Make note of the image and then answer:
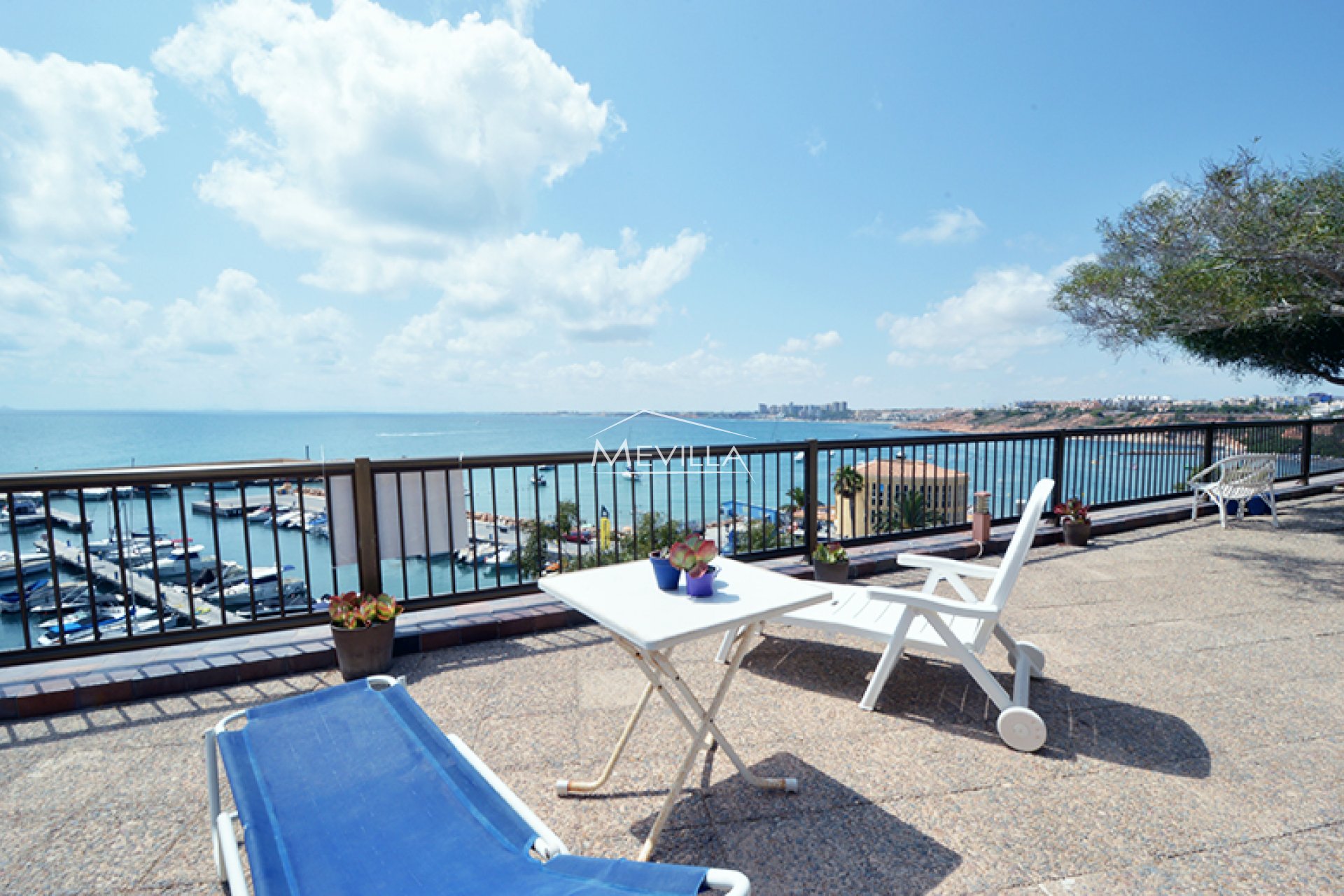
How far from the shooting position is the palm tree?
5.12 meters

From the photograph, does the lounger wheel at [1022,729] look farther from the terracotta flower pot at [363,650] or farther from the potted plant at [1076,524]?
the potted plant at [1076,524]

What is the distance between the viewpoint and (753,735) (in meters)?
2.40

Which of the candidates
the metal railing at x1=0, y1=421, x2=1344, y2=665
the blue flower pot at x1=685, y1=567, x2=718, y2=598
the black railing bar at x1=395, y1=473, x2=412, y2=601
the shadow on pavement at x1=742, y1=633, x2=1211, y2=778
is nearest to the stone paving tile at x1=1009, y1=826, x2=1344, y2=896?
the shadow on pavement at x1=742, y1=633, x2=1211, y2=778

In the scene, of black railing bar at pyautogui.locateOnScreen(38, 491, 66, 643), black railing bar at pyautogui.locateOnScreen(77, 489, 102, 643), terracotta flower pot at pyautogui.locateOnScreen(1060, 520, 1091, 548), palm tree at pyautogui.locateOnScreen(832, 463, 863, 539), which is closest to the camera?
black railing bar at pyautogui.locateOnScreen(38, 491, 66, 643)

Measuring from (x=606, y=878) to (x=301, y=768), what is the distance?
888mm

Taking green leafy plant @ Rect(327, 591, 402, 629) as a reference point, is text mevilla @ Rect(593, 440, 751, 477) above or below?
above

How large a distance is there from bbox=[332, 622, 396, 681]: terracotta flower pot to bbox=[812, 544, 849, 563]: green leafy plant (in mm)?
2874

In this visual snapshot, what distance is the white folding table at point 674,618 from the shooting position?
5.84 feet

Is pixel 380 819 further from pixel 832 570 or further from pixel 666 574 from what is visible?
pixel 832 570

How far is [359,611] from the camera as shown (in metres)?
3.08

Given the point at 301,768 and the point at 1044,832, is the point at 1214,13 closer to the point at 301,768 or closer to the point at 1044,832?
the point at 1044,832

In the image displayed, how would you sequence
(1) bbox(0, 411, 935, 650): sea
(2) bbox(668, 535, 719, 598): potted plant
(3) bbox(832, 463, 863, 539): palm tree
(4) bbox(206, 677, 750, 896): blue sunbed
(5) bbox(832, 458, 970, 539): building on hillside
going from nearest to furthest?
(4) bbox(206, 677, 750, 896): blue sunbed, (2) bbox(668, 535, 719, 598): potted plant, (1) bbox(0, 411, 935, 650): sea, (3) bbox(832, 463, 863, 539): palm tree, (5) bbox(832, 458, 970, 539): building on hillside
